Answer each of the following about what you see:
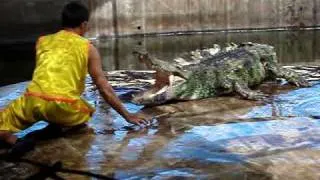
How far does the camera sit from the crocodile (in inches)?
237

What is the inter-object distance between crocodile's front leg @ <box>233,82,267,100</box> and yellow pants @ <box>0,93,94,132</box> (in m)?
2.35

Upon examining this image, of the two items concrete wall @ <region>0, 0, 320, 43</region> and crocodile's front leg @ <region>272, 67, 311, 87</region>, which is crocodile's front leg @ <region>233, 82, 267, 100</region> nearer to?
crocodile's front leg @ <region>272, 67, 311, 87</region>

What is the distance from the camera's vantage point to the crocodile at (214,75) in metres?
6.02

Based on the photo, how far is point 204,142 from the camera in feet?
15.4

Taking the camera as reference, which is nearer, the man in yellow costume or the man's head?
the man in yellow costume

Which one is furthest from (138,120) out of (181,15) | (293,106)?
(181,15)

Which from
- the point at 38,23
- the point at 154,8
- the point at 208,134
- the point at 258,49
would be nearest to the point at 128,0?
the point at 154,8

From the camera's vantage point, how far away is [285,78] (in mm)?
7207

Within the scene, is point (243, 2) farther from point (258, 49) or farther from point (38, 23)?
point (258, 49)

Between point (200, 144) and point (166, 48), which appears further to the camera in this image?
point (166, 48)

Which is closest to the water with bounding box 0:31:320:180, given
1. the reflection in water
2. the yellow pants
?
the reflection in water

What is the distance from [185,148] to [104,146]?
665 mm

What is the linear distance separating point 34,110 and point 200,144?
4.52 ft

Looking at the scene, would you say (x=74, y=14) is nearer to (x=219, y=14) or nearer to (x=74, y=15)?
(x=74, y=15)
